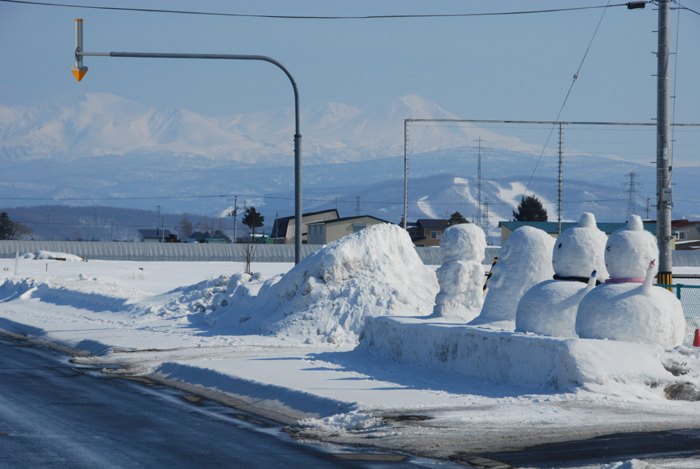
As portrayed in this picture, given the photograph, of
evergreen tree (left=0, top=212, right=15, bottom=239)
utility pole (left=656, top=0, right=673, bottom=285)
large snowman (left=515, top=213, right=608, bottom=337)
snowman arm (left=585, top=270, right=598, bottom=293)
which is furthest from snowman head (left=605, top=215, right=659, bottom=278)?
evergreen tree (left=0, top=212, right=15, bottom=239)

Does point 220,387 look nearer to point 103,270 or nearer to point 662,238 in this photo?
point 662,238

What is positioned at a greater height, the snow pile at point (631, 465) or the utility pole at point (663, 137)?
the utility pole at point (663, 137)

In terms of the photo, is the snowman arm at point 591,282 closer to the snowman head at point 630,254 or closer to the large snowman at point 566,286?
the large snowman at point 566,286

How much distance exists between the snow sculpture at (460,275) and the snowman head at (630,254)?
4.18 meters

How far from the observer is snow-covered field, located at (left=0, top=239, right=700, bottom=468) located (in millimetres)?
8773

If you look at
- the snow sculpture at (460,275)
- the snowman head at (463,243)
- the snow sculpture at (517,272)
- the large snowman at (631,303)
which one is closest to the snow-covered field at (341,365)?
the large snowman at (631,303)

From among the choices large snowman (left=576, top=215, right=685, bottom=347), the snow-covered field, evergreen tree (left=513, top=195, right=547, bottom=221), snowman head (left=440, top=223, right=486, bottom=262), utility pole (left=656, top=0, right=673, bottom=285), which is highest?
evergreen tree (left=513, top=195, right=547, bottom=221)

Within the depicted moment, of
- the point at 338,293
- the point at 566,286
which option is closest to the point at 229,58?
the point at 338,293

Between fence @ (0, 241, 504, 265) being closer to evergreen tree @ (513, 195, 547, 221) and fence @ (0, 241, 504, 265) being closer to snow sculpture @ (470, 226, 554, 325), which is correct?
snow sculpture @ (470, 226, 554, 325)

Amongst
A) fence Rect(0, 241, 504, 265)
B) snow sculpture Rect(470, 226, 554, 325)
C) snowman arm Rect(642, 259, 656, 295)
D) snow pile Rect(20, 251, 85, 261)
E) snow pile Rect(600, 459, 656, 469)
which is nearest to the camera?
snow pile Rect(600, 459, 656, 469)

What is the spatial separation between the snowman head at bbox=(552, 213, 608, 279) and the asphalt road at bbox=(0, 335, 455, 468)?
503 cm

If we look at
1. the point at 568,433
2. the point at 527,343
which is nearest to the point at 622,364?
the point at 527,343

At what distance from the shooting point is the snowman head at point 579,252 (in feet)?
38.1

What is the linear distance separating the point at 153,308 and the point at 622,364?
16.0 meters
